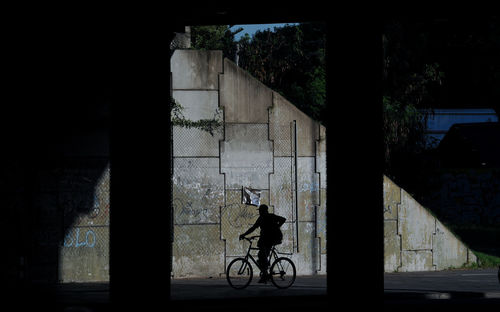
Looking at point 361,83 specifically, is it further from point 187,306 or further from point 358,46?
point 187,306

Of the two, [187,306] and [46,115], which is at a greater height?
[46,115]

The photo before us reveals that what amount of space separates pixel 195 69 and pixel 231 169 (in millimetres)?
2652

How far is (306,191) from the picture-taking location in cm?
2034

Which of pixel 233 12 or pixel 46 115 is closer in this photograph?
pixel 233 12

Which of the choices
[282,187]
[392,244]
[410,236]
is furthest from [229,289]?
[410,236]

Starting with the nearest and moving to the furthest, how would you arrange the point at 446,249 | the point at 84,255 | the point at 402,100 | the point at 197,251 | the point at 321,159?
the point at 84,255, the point at 197,251, the point at 321,159, the point at 446,249, the point at 402,100

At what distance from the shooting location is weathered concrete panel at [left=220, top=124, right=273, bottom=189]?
19922mm

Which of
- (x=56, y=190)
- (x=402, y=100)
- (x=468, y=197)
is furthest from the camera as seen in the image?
(x=468, y=197)

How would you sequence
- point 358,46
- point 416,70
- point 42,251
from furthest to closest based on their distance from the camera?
point 416,70 < point 42,251 < point 358,46

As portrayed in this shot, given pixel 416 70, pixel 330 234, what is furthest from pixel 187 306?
pixel 416 70

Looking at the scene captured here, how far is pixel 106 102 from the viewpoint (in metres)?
19.3

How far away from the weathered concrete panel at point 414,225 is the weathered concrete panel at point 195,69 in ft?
19.4

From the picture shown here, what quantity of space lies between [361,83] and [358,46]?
0.54 meters

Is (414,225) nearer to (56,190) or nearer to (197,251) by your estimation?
(197,251)
